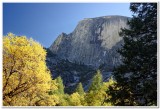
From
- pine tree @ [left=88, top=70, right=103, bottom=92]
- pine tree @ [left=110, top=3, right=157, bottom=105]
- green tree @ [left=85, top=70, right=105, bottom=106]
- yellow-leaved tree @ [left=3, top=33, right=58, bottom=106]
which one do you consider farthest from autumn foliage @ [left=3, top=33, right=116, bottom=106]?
pine tree @ [left=88, top=70, right=103, bottom=92]

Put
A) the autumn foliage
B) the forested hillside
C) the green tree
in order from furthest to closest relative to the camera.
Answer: the green tree < the autumn foliage < the forested hillside

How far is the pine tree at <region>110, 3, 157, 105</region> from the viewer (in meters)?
9.05

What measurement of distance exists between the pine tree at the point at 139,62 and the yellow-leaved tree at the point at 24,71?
368 centimetres

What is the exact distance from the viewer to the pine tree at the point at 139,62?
9.05 m

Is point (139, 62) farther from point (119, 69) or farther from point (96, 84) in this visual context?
point (96, 84)

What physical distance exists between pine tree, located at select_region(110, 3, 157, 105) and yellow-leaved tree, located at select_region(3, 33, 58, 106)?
3676 millimetres

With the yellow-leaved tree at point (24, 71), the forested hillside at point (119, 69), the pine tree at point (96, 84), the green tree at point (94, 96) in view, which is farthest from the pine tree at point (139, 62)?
the pine tree at point (96, 84)

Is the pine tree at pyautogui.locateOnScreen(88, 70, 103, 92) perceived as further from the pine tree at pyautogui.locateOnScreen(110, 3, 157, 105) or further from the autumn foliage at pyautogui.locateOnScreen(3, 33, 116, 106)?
the pine tree at pyautogui.locateOnScreen(110, 3, 157, 105)

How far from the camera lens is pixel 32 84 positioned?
12.8 meters

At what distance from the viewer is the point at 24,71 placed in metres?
12.4

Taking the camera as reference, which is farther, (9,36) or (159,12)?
(9,36)

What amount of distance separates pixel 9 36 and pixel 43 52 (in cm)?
158

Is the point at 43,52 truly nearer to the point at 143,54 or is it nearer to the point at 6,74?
the point at 6,74

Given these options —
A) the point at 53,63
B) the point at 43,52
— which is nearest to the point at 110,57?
the point at 53,63
